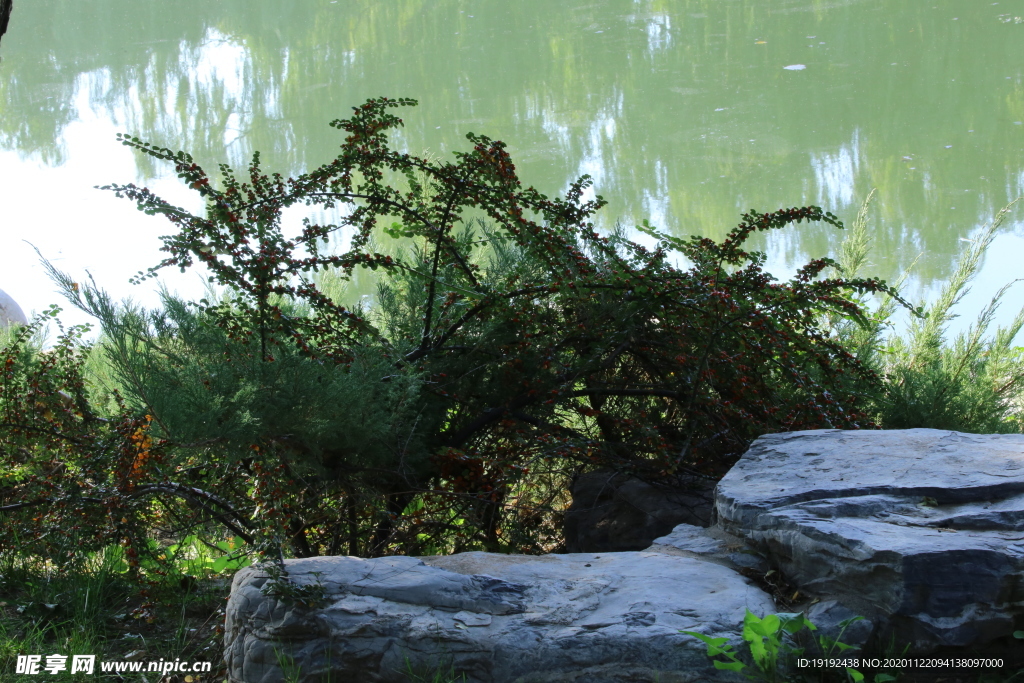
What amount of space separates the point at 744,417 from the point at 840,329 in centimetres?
173

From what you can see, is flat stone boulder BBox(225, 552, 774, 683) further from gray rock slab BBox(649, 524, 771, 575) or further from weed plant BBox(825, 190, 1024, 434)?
weed plant BBox(825, 190, 1024, 434)

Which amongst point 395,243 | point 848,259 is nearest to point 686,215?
point 395,243

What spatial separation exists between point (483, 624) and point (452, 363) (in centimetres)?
135

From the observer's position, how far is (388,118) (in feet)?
10.6

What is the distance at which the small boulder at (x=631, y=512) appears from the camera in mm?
3256

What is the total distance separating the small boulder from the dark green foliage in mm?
105

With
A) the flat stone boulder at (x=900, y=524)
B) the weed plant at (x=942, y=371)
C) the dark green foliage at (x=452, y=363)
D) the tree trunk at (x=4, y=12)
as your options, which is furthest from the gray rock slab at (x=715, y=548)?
the tree trunk at (x=4, y=12)

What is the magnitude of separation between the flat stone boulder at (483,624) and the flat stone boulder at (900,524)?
18 cm

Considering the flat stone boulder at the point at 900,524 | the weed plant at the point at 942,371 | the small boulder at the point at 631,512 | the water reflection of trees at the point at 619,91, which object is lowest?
the small boulder at the point at 631,512

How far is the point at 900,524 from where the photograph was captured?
227 centimetres

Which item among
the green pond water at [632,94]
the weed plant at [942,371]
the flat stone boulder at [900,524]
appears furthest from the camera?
the green pond water at [632,94]

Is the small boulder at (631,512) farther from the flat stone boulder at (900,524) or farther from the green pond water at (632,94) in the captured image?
the green pond water at (632,94)

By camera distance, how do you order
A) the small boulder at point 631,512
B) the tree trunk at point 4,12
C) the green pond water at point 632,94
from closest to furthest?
the tree trunk at point 4,12
the small boulder at point 631,512
the green pond water at point 632,94

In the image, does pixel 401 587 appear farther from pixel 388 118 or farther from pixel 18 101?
pixel 18 101
